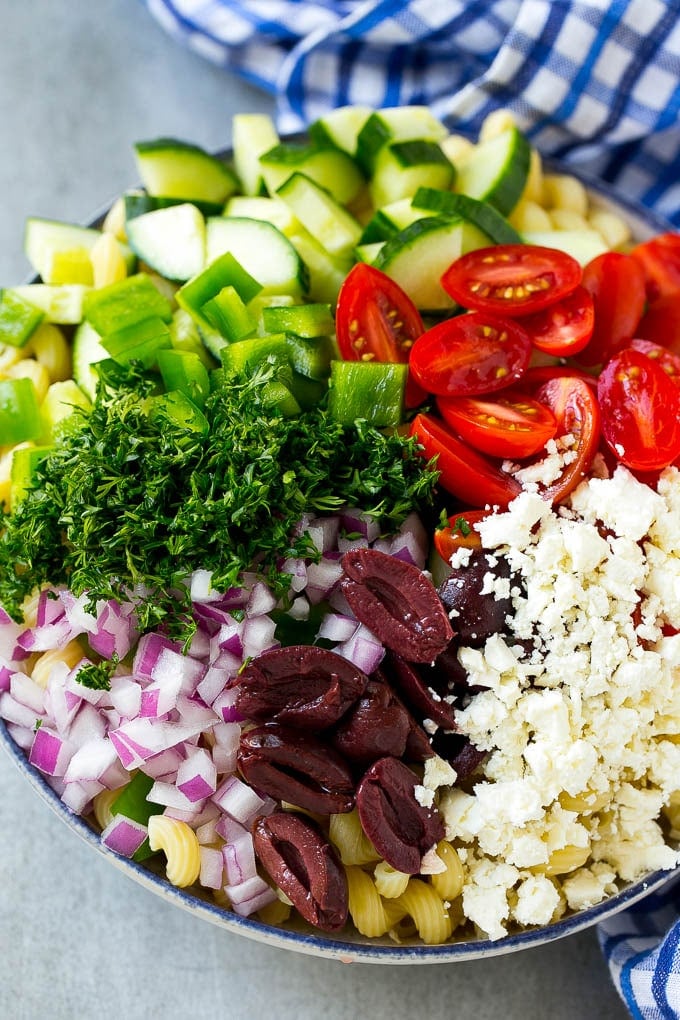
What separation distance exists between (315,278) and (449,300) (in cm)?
38

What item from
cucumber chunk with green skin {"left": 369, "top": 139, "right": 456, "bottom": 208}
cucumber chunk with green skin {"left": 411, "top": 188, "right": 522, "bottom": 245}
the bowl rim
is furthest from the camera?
cucumber chunk with green skin {"left": 369, "top": 139, "right": 456, "bottom": 208}

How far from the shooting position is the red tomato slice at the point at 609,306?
2.68 m

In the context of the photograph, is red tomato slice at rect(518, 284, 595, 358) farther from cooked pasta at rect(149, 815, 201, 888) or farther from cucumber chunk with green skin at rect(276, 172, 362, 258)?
cooked pasta at rect(149, 815, 201, 888)

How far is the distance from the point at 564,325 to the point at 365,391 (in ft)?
1.93

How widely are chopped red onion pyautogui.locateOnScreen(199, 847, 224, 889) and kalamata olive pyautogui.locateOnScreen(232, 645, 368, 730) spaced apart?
13.4 inches

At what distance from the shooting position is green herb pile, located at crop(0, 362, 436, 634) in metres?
2.15

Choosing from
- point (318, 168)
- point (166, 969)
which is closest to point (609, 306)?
point (318, 168)

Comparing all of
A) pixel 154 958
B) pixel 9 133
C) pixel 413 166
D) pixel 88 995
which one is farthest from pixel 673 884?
pixel 9 133

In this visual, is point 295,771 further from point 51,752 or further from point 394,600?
point 51,752

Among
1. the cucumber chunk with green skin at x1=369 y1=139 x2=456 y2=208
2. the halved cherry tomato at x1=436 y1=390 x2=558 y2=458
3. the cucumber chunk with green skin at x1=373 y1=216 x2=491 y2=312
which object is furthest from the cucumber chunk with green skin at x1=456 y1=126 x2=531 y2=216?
the halved cherry tomato at x1=436 y1=390 x2=558 y2=458

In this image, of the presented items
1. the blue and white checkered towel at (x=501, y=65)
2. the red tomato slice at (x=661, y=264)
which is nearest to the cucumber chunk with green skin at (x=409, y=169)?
the blue and white checkered towel at (x=501, y=65)

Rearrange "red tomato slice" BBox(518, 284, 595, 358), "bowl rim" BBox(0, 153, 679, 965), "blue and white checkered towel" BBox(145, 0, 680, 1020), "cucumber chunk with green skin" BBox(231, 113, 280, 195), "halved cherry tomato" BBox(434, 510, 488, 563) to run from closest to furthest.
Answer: "bowl rim" BBox(0, 153, 679, 965) < "halved cherry tomato" BBox(434, 510, 488, 563) < "red tomato slice" BBox(518, 284, 595, 358) < "cucumber chunk with green skin" BBox(231, 113, 280, 195) < "blue and white checkered towel" BBox(145, 0, 680, 1020)

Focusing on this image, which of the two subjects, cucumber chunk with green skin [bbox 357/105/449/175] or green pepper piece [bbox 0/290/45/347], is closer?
green pepper piece [bbox 0/290/45/347]

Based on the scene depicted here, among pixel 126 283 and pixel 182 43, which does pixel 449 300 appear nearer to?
pixel 126 283
